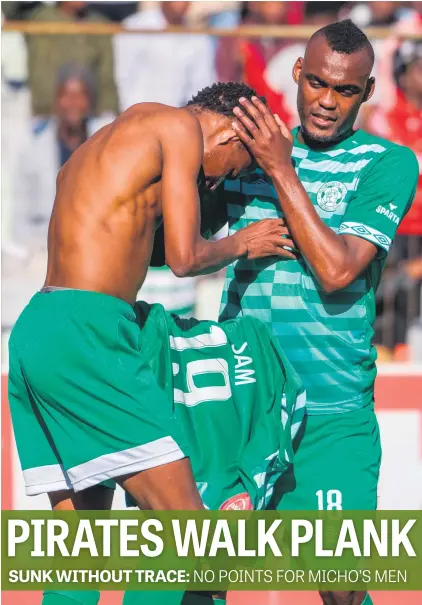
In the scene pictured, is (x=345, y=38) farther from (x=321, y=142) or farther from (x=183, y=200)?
(x=183, y=200)

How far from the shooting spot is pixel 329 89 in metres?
3.62

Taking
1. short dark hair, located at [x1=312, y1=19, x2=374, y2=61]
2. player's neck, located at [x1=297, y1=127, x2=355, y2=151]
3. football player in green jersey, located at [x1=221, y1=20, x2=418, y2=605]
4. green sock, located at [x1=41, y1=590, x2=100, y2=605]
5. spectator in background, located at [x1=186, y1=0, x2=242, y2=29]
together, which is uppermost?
spectator in background, located at [x1=186, y1=0, x2=242, y2=29]

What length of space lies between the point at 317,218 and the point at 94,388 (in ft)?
3.13

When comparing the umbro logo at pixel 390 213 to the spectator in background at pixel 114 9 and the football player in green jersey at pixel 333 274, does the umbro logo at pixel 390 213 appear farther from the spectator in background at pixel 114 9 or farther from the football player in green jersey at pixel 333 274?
the spectator in background at pixel 114 9

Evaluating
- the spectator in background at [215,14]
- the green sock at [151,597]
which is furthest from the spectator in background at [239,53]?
the green sock at [151,597]

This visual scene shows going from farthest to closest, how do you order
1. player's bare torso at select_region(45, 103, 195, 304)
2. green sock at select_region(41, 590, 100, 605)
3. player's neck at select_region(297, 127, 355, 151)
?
player's neck at select_region(297, 127, 355, 151)
green sock at select_region(41, 590, 100, 605)
player's bare torso at select_region(45, 103, 195, 304)

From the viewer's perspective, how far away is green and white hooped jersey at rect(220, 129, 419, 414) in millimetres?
3670

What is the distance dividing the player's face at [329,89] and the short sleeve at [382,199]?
0.20m

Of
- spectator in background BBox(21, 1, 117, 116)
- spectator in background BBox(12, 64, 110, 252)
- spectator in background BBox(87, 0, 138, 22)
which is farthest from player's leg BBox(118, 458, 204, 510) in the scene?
spectator in background BBox(87, 0, 138, 22)

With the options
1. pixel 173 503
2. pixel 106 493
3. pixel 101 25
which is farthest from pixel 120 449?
pixel 101 25

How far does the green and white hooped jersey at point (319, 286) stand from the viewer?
3670 millimetres

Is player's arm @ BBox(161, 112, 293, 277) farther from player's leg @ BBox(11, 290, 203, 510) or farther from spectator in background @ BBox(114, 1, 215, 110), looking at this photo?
spectator in background @ BBox(114, 1, 215, 110)

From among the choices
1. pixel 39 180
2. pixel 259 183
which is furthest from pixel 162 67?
pixel 259 183

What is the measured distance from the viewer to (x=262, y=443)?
3.54 m
